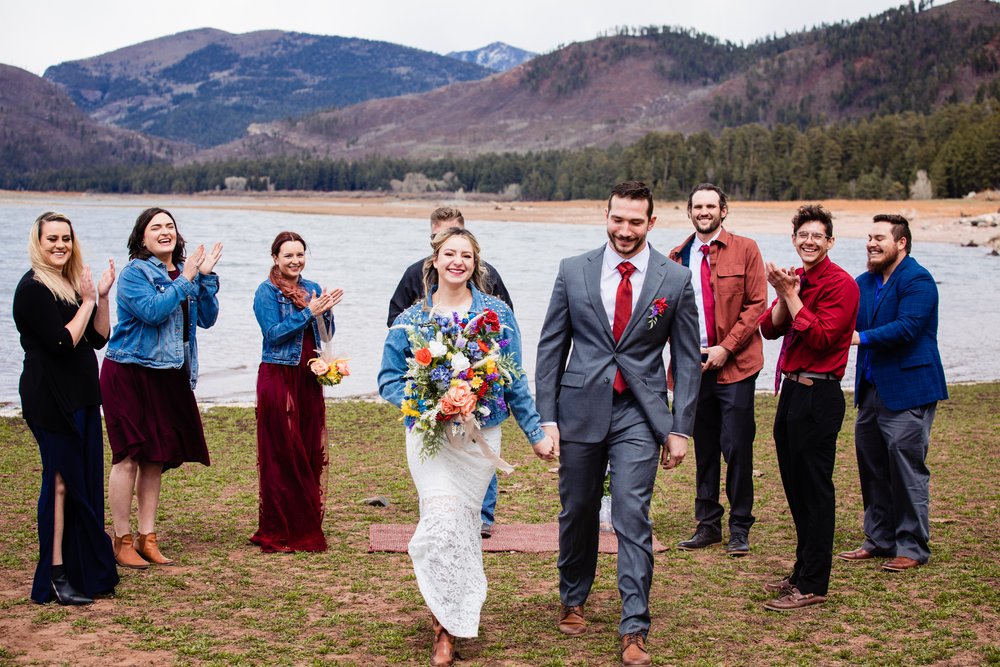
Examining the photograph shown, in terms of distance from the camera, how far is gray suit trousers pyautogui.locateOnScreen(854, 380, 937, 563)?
22.9 ft

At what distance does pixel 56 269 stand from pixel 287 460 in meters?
2.13

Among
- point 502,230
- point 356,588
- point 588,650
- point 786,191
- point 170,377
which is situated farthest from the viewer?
point 786,191

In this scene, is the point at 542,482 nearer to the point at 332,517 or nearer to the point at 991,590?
the point at 332,517

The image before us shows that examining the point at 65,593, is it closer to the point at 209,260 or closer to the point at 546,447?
the point at 209,260

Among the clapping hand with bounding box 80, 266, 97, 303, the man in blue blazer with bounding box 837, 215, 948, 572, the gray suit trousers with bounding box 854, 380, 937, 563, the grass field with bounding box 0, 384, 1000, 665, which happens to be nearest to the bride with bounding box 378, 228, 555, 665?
the grass field with bounding box 0, 384, 1000, 665

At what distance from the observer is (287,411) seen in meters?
7.57

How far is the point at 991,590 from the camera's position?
637 cm

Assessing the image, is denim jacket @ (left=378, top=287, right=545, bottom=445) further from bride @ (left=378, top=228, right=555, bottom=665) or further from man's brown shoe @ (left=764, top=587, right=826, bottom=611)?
man's brown shoe @ (left=764, top=587, right=826, bottom=611)

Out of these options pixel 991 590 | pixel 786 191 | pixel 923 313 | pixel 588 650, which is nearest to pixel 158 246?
pixel 588 650

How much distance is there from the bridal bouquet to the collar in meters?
0.69

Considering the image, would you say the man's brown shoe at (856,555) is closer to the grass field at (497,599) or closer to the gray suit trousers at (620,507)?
the grass field at (497,599)

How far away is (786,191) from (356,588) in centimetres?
11685

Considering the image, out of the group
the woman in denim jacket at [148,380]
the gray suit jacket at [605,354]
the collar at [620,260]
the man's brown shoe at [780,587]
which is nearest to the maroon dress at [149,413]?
the woman in denim jacket at [148,380]

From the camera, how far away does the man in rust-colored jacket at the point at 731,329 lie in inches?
290
